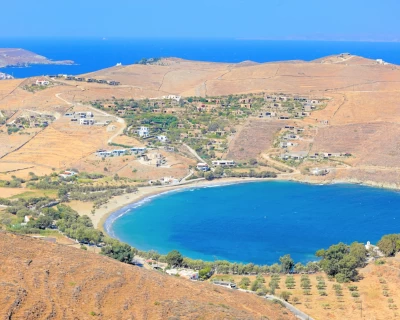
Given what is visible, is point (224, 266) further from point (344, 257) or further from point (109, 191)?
point (109, 191)

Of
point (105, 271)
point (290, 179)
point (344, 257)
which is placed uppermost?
point (105, 271)

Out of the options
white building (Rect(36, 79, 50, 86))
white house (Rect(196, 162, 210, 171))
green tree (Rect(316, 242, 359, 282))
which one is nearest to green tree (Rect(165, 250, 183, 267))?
green tree (Rect(316, 242, 359, 282))

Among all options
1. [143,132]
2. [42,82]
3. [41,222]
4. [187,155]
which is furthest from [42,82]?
[41,222]

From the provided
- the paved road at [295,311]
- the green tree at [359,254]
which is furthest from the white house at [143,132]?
the paved road at [295,311]

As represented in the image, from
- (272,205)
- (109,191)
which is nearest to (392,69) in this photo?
(272,205)

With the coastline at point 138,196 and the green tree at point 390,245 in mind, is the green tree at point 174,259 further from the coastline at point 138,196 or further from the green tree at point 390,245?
the green tree at point 390,245

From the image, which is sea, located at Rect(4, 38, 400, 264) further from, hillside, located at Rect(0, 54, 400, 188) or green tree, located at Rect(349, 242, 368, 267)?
hillside, located at Rect(0, 54, 400, 188)
